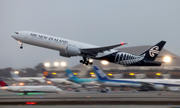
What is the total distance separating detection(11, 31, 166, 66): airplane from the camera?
Result: 33062 mm

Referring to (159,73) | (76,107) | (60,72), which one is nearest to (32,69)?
(60,72)

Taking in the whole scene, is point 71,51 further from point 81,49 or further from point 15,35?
point 15,35

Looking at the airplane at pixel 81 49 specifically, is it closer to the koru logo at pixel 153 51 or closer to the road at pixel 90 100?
the koru logo at pixel 153 51

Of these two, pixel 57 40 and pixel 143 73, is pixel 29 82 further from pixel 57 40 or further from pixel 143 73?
pixel 143 73

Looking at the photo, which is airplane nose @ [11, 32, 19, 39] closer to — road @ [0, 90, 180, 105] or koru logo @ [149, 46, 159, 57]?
road @ [0, 90, 180, 105]

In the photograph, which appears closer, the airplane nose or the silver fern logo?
the airplane nose

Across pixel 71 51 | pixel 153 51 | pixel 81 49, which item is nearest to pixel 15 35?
pixel 71 51

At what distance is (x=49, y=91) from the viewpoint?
121 feet

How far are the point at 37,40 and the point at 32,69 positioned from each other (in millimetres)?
51342

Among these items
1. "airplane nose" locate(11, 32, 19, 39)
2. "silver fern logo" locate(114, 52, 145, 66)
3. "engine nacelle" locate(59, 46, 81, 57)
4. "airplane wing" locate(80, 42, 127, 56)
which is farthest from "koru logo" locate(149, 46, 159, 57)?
"airplane nose" locate(11, 32, 19, 39)

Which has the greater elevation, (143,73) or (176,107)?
(143,73)

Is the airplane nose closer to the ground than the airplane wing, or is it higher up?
higher up

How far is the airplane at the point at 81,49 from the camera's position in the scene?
33.1 m

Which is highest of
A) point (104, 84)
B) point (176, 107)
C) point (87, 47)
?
point (87, 47)
